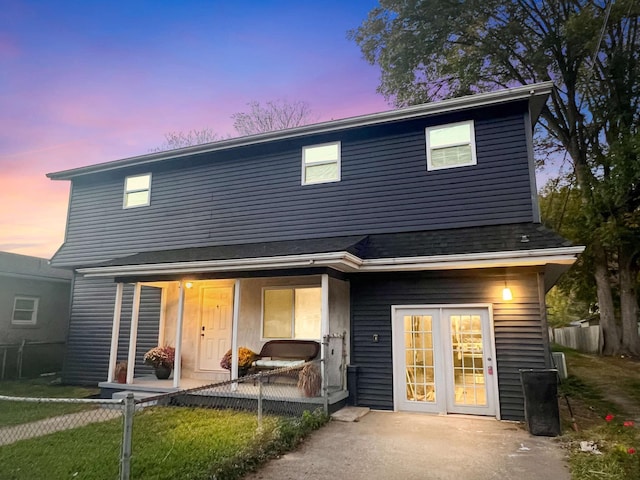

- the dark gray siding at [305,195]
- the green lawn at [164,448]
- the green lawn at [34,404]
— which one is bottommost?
the green lawn at [34,404]

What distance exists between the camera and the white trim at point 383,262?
6.09 m

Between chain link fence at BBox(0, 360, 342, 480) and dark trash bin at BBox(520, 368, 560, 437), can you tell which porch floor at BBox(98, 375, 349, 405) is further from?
dark trash bin at BBox(520, 368, 560, 437)

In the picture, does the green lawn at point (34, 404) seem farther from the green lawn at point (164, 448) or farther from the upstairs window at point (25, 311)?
the upstairs window at point (25, 311)

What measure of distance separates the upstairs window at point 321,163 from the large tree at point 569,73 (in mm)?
9365

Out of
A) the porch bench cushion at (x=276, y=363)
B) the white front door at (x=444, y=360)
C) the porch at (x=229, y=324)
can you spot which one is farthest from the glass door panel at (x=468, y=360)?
the porch bench cushion at (x=276, y=363)

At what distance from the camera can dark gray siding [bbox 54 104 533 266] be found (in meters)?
7.55

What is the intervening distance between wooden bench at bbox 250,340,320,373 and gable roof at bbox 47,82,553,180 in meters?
4.47

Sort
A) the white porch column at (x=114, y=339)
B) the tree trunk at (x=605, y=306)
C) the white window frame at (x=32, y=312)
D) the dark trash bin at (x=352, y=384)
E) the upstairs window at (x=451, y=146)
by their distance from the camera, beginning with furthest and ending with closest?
the tree trunk at (x=605, y=306), the white window frame at (x=32, y=312), the white porch column at (x=114, y=339), the upstairs window at (x=451, y=146), the dark trash bin at (x=352, y=384)

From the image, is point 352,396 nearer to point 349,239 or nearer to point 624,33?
point 349,239

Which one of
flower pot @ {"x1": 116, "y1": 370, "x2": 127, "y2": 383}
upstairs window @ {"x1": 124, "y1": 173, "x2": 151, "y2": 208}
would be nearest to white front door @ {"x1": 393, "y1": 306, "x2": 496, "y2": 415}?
flower pot @ {"x1": 116, "y1": 370, "x2": 127, "y2": 383}

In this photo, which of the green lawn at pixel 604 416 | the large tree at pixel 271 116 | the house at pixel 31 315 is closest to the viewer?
the green lawn at pixel 604 416

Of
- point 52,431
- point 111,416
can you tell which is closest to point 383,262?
point 111,416

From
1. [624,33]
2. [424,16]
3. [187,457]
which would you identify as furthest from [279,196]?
[624,33]

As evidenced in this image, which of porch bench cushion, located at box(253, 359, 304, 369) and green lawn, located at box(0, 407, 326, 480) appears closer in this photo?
green lawn, located at box(0, 407, 326, 480)
